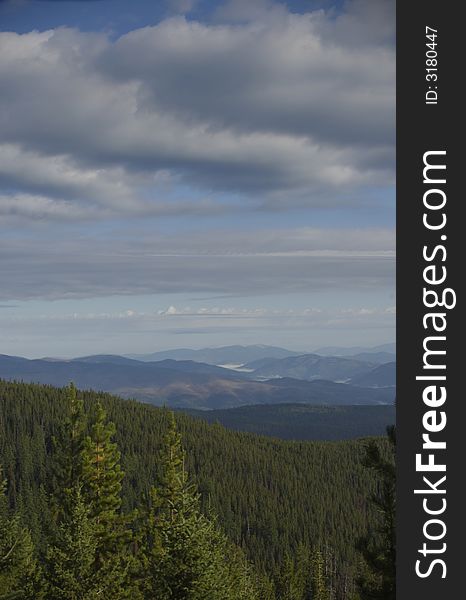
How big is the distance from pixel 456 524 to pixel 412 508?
84 cm

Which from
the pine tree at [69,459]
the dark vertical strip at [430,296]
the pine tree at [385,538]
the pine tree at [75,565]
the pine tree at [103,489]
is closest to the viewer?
the dark vertical strip at [430,296]

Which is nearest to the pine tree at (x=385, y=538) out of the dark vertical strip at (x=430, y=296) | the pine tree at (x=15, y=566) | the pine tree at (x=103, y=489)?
the dark vertical strip at (x=430, y=296)

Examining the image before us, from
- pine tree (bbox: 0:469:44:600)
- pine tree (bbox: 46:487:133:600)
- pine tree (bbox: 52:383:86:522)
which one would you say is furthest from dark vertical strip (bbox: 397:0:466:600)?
pine tree (bbox: 52:383:86:522)

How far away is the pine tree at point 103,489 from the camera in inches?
1400

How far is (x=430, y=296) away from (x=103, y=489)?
2915 cm

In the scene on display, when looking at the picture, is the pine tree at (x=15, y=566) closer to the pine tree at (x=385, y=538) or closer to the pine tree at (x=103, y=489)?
the pine tree at (x=103, y=489)

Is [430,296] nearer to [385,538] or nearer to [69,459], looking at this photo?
[385,538]

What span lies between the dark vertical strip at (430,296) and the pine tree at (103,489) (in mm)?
26143

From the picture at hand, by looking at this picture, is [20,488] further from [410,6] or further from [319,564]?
[410,6]

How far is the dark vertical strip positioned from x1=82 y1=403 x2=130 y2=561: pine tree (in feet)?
85.8

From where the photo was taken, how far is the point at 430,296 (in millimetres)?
12109

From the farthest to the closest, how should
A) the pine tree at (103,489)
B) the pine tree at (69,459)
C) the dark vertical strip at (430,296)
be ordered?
1. the pine tree at (69,459)
2. the pine tree at (103,489)
3. the dark vertical strip at (430,296)

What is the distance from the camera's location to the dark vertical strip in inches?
471

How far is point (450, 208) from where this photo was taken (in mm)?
12141
